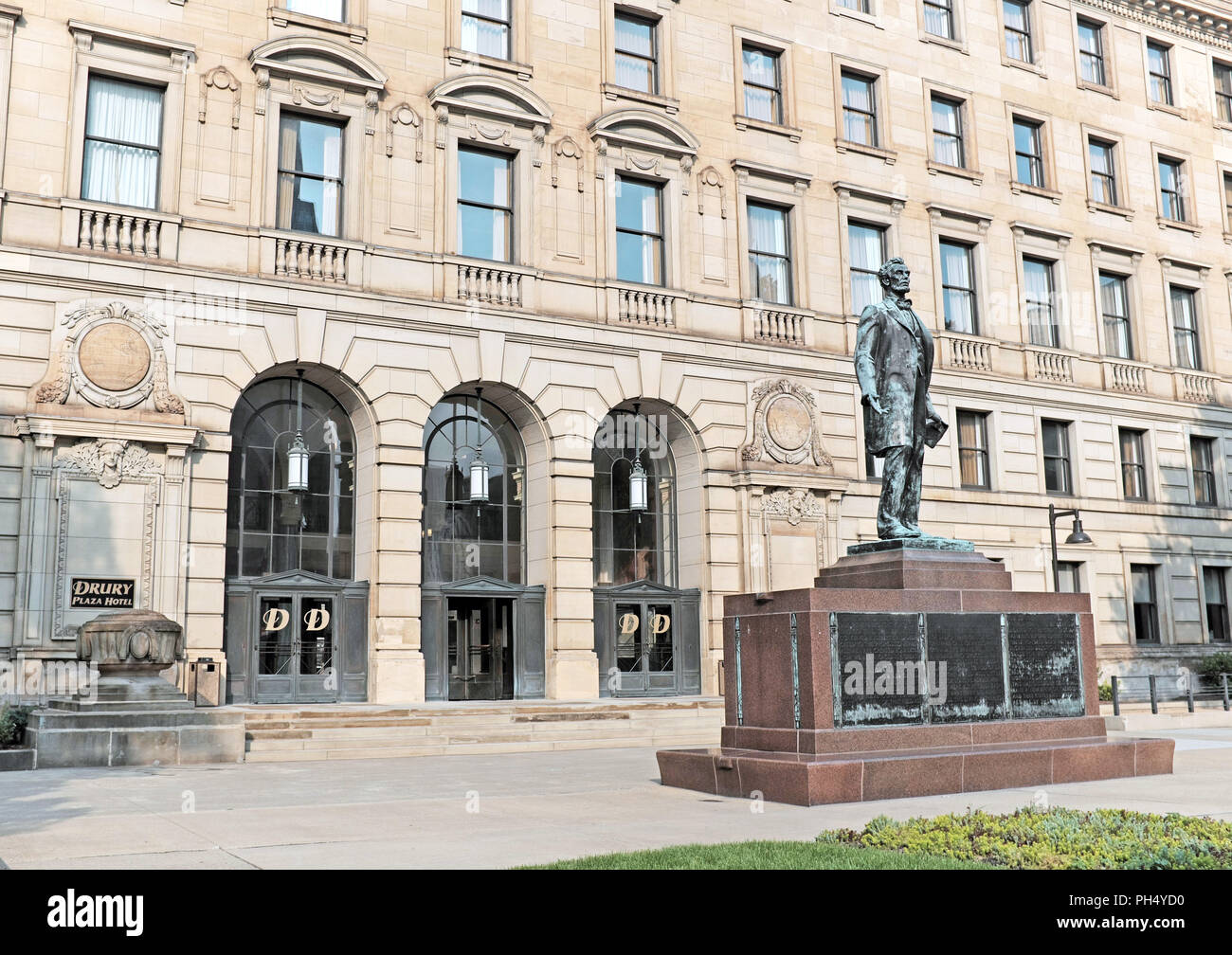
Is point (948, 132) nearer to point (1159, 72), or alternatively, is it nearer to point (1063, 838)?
point (1159, 72)

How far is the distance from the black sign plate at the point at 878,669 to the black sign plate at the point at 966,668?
26 centimetres

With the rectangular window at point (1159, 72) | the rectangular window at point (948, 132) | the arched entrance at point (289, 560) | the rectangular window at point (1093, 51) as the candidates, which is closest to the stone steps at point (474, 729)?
the arched entrance at point (289, 560)

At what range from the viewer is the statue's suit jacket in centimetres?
1442

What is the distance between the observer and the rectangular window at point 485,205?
26.1 m

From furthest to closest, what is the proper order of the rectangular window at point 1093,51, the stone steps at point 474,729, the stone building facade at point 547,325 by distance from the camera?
1. the rectangular window at point 1093,51
2. the stone building facade at point 547,325
3. the stone steps at point 474,729

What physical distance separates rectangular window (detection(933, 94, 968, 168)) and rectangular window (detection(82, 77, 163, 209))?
69.2 ft

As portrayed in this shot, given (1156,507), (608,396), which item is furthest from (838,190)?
(1156,507)

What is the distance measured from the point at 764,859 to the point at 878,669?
17.3 feet

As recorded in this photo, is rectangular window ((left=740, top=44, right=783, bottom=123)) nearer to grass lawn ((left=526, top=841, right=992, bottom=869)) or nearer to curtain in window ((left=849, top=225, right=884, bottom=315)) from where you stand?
curtain in window ((left=849, top=225, right=884, bottom=315))

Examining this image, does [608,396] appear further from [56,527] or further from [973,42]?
[973,42]

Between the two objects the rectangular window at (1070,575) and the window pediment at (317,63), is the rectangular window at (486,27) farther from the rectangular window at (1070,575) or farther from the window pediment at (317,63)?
the rectangular window at (1070,575)

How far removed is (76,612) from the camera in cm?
2019

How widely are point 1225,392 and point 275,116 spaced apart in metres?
30.4

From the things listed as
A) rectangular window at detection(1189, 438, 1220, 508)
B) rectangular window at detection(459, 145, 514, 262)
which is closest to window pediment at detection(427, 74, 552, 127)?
rectangular window at detection(459, 145, 514, 262)
